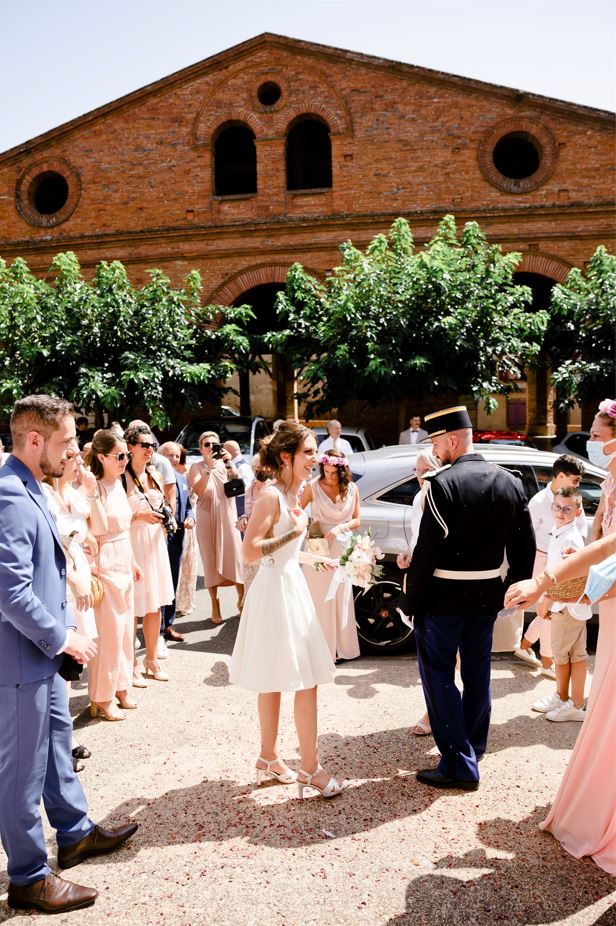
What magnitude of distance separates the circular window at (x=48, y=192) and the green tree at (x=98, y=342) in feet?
16.5

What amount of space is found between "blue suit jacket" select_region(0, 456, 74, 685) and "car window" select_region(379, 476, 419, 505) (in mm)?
4083

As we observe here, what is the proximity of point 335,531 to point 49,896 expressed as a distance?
347 cm

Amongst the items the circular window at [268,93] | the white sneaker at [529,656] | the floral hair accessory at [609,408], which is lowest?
the white sneaker at [529,656]

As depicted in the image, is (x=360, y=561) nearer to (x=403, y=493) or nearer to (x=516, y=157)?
(x=403, y=493)

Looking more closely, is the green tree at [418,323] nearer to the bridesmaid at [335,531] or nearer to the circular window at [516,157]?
the circular window at [516,157]

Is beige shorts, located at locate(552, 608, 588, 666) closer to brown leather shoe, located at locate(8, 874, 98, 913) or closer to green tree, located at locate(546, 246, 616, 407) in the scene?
brown leather shoe, located at locate(8, 874, 98, 913)

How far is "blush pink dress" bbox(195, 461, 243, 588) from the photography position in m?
8.15

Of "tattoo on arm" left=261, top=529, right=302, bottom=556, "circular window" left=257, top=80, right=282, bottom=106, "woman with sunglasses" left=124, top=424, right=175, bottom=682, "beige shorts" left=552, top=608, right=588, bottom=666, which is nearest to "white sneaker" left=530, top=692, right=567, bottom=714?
"beige shorts" left=552, top=608, right=588, bottom=666

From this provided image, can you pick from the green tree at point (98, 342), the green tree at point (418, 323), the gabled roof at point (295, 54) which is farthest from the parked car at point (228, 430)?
the gabled roof at point (295, 54)

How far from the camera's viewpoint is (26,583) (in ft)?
9.77

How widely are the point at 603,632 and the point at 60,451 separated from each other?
2749mm

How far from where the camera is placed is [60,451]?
129 inches

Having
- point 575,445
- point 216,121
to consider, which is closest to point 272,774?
point 575,445

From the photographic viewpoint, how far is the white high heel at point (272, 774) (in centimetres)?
428
